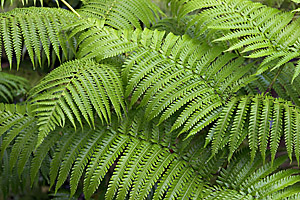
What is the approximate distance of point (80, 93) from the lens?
4.06 ft

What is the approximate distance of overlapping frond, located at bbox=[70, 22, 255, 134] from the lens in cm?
127

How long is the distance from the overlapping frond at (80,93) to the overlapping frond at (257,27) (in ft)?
1.79

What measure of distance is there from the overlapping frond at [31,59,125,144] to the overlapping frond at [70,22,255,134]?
62mm

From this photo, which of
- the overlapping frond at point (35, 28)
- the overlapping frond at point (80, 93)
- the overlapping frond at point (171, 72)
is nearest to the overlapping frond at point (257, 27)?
the overlapping frond at point (171, 72)

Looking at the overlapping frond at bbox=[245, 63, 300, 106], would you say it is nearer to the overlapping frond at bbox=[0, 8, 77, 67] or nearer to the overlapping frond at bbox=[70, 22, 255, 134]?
the overlapping frond at bbox=[70, 22, 255, 134]

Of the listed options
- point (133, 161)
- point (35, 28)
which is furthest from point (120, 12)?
point (133, 161)

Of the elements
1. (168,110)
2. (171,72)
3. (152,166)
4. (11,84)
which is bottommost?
(11,84)

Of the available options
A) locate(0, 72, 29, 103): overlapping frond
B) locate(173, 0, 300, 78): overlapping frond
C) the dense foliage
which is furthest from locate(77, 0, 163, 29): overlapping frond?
locate(0, 72, 29, 103): overlapping frond

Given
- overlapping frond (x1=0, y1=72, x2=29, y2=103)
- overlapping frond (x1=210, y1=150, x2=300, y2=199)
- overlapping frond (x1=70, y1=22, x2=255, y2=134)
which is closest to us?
overlapping frond (x1=210, y1=150, x2=300, y2=199)

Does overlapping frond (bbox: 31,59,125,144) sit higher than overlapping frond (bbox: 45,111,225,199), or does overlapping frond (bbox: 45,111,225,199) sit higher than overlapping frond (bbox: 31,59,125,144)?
overlapping frond (bbox: 31,59,125,144)

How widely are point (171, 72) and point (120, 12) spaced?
0.57 meters

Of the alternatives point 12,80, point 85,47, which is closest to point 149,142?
point 85,47

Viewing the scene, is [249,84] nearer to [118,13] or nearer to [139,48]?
[139,48]

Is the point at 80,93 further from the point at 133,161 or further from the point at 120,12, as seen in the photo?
the point at 120,12
